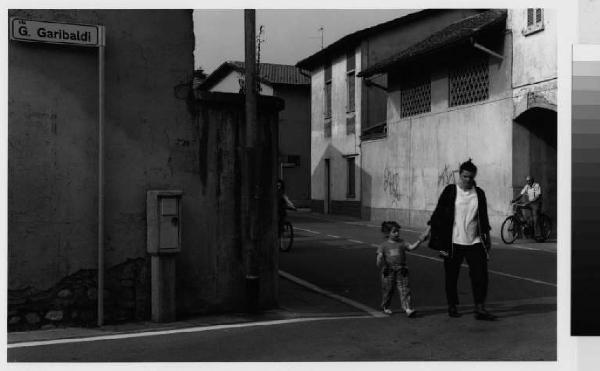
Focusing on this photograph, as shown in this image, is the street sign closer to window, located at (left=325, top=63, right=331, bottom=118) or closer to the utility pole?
the utility pole

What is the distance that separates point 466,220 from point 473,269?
513 millimetres

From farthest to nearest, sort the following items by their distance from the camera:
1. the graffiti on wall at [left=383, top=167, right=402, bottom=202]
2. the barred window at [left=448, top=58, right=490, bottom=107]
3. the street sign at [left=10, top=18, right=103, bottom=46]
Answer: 1. the graffiti on wall at [left=383, top=167, right=402, bottom=202]
2. the barred window at [left=448, top=58, right=490, bottom=107]
3. the street sign at [left=10, top=18, right=103, bottom=46]

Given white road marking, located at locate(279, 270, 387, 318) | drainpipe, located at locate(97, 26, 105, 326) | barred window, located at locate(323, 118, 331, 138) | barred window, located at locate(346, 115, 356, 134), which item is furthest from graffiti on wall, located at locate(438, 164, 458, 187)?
drainpipe, located at locate(97, 26, 105, 326)

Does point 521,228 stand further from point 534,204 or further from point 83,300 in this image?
point 83,300

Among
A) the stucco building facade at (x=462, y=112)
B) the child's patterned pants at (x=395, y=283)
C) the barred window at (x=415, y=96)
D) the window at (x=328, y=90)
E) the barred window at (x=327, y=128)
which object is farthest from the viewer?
the barred window at (x=327, y=128)

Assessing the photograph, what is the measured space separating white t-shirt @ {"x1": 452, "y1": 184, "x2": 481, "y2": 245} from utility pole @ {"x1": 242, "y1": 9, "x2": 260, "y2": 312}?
2117 millimetres

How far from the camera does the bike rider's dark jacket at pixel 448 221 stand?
758cm

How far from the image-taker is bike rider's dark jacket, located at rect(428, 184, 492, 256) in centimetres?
758

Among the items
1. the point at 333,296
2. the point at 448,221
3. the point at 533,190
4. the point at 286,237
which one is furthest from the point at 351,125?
the point at 448,221

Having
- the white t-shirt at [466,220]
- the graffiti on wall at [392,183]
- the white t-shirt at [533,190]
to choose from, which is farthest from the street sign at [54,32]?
the graffiti on wall at [392,183]

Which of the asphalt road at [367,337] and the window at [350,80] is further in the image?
the window at [350,80]

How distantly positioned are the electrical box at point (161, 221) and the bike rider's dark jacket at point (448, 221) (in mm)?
2682

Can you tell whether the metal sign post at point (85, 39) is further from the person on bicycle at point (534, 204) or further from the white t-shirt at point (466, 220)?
the person on bicycle at point (534, 204)

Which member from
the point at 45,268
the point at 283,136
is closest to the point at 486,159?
the point at 45,268
